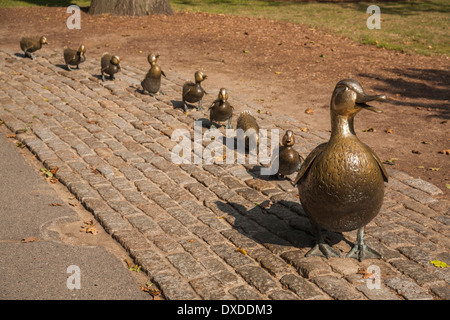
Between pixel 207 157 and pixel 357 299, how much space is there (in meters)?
3.91

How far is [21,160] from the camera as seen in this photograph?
8.16 m

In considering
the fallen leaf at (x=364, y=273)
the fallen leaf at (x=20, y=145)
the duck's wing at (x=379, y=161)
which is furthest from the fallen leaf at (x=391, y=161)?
the fallen leaf at (x=20, y=145)

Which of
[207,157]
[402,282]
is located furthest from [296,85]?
[402,282]

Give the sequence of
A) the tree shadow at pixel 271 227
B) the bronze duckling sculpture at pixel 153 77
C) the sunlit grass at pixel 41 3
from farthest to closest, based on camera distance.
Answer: the sunlit grass at pixel 41 3 < the bronze duckling sculpture at pixel 153 77 < the tree shadow at pixel 271 227

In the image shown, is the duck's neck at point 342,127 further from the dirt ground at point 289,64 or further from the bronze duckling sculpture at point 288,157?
the dirt ground at point 289,64

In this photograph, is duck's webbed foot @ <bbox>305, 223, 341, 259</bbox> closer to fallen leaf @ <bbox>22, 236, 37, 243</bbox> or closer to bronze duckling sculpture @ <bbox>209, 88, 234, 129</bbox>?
fallen leaf @ <bbox>22, 236, 37, 243</bbox>

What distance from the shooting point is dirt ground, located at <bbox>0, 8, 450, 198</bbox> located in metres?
9.40

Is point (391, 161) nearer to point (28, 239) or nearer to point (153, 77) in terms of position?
point (153, 77)

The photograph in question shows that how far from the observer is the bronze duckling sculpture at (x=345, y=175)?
4930mm

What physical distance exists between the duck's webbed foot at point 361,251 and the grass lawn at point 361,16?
10.9 metres

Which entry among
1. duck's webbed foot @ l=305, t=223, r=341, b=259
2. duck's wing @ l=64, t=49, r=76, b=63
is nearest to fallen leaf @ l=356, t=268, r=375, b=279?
duck's webbed foot @ l=305, t=223, r=341, b=259

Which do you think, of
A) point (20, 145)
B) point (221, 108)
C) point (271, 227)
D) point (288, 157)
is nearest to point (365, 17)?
point (221, 108)

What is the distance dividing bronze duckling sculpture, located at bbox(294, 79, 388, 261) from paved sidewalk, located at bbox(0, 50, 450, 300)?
2.13 ft

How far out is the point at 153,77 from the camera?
416 inches
